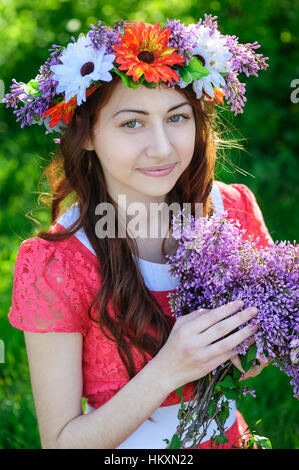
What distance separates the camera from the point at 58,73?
1694mm

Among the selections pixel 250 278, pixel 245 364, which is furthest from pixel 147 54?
pixel 245 364

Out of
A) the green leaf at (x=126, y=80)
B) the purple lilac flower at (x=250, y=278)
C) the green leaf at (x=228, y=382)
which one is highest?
the green leaf at (x=126, y=80)

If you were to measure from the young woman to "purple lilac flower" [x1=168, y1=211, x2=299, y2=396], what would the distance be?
0.05m

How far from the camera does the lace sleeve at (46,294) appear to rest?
1.75 metres

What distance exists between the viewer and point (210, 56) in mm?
1789

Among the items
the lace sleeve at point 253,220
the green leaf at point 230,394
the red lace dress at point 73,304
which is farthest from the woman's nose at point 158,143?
the green leaf at point 230,394

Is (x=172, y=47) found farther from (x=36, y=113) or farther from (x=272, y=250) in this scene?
(x=272, y=250)

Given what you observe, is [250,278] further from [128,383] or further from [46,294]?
[46,294]

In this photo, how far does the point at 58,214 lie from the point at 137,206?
31 cm

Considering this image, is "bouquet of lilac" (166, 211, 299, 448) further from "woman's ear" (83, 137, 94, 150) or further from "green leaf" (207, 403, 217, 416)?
"woman's ear" (83, 137, 94, 150)

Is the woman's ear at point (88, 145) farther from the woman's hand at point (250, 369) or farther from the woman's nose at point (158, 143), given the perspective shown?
the woman's hand at point (250, 369)

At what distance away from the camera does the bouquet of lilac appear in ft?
4.94

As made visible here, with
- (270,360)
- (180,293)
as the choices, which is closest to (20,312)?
Answer: (180,293)

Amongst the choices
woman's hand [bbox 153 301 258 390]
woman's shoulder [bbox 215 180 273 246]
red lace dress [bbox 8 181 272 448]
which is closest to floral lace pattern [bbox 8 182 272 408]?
red lace dress [bbox 8 181 272 448]
